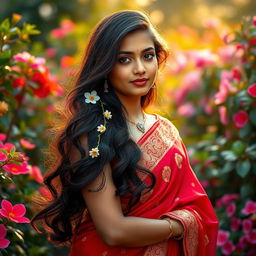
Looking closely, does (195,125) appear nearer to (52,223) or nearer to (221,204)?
(221,204)

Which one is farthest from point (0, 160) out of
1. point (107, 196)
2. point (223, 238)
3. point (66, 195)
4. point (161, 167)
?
point (223, 238)

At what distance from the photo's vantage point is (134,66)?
2.23 m

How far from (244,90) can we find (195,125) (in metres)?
2.10

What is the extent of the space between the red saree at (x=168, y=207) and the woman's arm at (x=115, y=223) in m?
0.06

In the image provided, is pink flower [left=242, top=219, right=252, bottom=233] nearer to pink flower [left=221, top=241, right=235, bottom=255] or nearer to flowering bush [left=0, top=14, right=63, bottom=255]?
pink flower [left=221, top=241, right=235, bottom=255]

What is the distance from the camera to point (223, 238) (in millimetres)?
3213

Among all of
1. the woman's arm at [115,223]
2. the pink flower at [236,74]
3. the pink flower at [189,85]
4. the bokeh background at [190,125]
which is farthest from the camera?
the pink flower at [189,85]

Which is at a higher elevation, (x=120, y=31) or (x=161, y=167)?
(x=120, y=31)

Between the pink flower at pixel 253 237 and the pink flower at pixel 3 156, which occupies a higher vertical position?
the pink flower at pixel 3 156

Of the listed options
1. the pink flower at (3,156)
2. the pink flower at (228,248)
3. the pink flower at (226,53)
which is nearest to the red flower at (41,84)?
the pink flower at (3,156)

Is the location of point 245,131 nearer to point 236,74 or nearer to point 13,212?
point 236,74

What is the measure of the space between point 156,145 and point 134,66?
35 centimetres

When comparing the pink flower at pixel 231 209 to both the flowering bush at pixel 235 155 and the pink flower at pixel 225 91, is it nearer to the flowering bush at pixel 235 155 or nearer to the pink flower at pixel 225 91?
the flowering bush at pixel 235 155

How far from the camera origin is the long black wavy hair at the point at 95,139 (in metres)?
2.18
